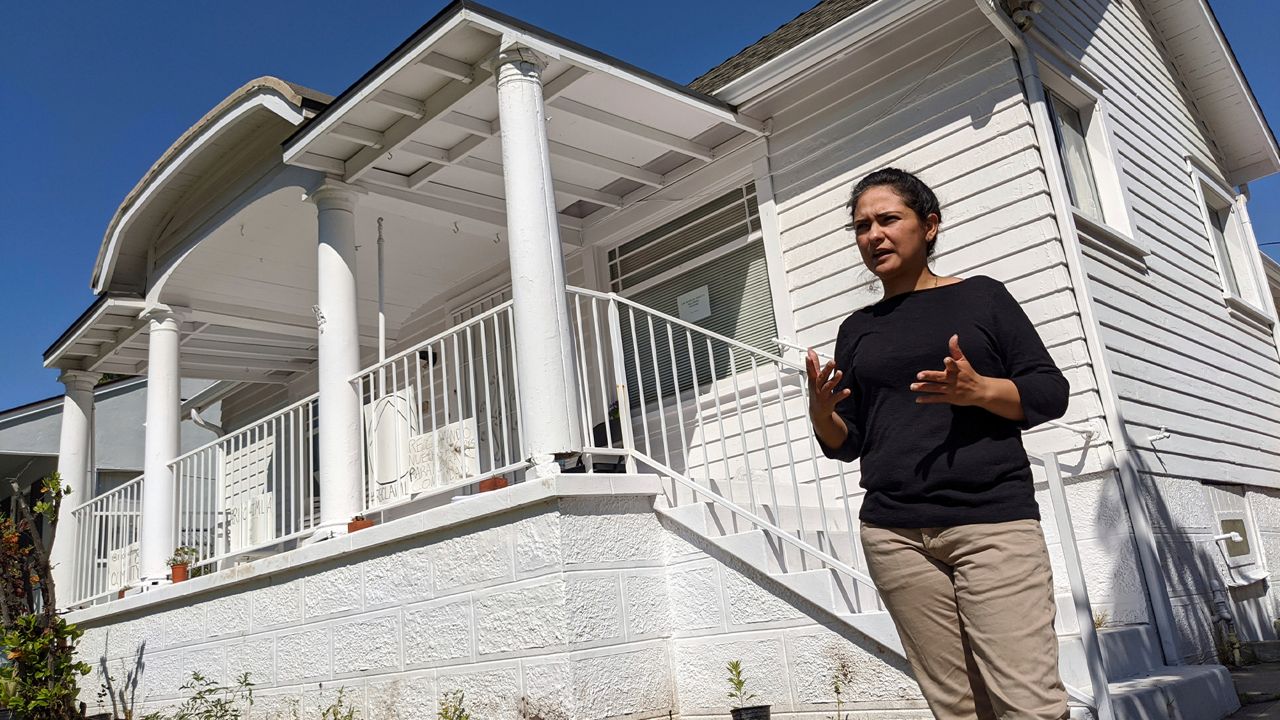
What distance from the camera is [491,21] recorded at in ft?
16.2

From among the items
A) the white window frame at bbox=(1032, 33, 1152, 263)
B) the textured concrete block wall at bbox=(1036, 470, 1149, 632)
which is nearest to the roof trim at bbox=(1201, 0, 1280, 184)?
the white window frame at bbox=(1032, 33, 1152, 263)

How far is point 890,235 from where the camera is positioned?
1.92m

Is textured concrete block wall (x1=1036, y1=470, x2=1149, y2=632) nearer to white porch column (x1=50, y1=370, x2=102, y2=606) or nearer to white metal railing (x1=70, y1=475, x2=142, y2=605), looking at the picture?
white metal railing (x1=70, y1=475, x2=142, y2=605)

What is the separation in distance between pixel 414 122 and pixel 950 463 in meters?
4.87

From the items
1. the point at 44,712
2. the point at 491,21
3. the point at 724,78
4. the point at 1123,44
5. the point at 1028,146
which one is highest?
the point at 1123,44

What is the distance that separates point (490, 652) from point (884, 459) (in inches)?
120

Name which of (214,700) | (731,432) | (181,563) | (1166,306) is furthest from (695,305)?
(181,563)

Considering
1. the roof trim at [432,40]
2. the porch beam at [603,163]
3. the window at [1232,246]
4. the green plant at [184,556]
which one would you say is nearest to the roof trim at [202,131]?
the roof trim at [432,40]

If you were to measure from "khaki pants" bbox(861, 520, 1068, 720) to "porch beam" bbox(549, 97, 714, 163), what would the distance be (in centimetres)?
453

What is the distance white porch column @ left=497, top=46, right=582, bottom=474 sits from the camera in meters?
4.49

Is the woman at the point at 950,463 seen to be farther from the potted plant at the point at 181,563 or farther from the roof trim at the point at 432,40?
the potted plant at the point at 181,563

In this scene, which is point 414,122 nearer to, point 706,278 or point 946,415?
point 706,278

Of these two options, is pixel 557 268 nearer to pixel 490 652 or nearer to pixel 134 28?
pixel 490 652

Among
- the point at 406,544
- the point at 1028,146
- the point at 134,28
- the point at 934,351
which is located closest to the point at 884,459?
the point at 934,351
